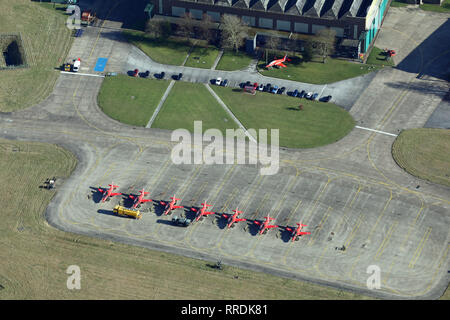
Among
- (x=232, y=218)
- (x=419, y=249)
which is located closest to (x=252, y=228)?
(x=232, y=218)

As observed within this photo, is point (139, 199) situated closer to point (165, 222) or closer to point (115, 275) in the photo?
point (165, 222)

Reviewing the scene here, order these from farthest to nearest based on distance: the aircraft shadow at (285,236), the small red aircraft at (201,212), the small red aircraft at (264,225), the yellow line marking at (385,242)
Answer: the small red aircraft at (201,212), the small red aircraft at (264,225), the aircraft shadow at (285,236), the yellow line marking at (385,242)

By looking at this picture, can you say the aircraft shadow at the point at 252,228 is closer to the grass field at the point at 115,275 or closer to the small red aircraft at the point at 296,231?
the small red aircraft at the point at 296,231

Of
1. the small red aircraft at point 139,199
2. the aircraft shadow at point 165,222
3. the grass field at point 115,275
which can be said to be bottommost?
the grass field at point 115,275

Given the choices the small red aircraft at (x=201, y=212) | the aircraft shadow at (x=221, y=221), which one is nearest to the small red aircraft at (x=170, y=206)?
the small red aircraft at (x=201, y=212)

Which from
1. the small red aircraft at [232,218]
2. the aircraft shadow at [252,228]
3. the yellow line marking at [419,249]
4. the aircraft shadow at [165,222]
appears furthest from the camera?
the aircraft shadow at [165,222]

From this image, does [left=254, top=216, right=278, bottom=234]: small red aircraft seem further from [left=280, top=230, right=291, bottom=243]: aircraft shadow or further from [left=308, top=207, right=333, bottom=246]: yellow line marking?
[left=308, top=207, right=333, bottom=246]: yellow line marking

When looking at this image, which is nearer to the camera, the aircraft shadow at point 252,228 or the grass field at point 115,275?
the grass field at point 115,275
